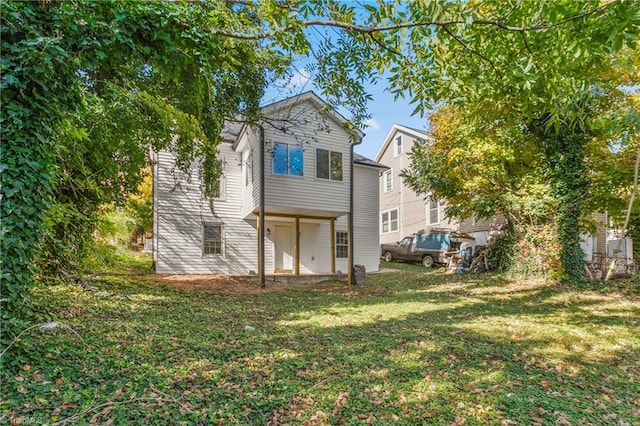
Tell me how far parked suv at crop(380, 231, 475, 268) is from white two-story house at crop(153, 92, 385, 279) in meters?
3.90

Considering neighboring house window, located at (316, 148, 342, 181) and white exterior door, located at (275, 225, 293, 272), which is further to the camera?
white exterior door, located at (275, 225, 293, 272)

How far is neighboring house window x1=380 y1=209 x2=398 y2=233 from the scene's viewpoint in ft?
72.5

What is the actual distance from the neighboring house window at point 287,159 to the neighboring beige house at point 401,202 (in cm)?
869

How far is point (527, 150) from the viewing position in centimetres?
1070

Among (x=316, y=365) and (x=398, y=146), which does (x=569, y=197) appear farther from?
(x=398, y=146)

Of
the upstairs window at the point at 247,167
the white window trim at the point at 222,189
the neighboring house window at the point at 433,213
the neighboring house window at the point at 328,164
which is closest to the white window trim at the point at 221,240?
the white window trim at the point at 222,189

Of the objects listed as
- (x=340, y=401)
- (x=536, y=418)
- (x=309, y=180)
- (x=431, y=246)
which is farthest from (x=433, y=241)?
(x=340, y=401)

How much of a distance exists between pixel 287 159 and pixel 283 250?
463 cm

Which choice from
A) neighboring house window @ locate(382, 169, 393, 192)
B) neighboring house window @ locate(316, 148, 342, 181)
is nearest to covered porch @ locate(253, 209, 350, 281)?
neighboring house window @ locate(316, 148, 342, 181)

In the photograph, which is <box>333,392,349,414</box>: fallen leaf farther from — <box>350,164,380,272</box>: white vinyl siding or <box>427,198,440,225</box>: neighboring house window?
<box>427,198,440,225</box>: neighboring house window

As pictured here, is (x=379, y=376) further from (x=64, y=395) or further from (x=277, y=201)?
(x=277, y=201)

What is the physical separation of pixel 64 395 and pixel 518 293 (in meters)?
9.98

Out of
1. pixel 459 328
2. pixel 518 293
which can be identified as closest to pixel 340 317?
pixel 459 328

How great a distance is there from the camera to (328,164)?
1195cm
